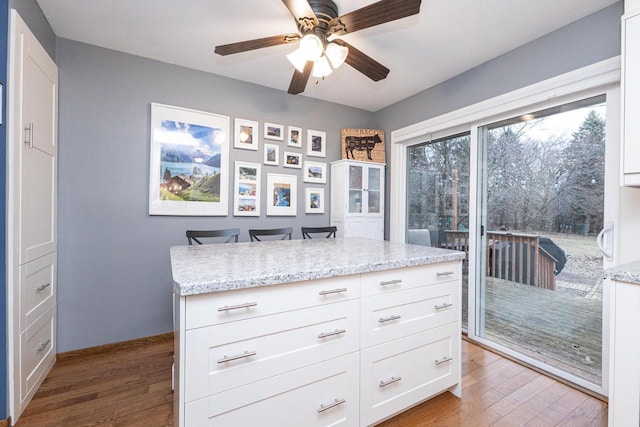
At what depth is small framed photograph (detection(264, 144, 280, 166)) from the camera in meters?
→ 3.18

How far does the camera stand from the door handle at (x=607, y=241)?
1.84 m

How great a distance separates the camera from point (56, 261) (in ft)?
7.46

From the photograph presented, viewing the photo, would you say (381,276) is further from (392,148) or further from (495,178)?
(392,148)

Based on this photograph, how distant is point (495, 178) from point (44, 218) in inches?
141

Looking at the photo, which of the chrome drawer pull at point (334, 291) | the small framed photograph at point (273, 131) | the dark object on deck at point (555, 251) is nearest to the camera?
the chrome drawer pull at point (334, 291)

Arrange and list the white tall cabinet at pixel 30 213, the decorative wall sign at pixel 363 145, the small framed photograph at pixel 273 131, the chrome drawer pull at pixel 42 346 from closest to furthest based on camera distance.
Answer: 1. the white tall cabinet at pixel 30 213
2. the chrome drawer pull at pixel 42 346
3. the small framed photograph at pixel 273 131
4. the decorative wall sign at pixel 363 145

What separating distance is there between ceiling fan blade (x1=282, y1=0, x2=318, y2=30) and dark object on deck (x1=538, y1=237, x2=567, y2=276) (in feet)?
7.52

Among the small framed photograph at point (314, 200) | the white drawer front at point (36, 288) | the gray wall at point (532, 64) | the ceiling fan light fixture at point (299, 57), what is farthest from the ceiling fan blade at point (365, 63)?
the white drawer front at point (36, 288)

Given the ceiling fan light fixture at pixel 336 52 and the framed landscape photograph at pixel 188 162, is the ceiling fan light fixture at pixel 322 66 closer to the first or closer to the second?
the ceiling fan light fixture at pixel 336 52

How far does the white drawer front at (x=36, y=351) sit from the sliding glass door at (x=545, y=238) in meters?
3.39

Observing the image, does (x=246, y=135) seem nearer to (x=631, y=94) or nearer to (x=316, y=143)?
(x=316, y=143)

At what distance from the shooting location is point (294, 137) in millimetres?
3344

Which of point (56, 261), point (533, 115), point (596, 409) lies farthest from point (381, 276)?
point (56, 261)

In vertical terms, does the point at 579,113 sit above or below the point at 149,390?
above
